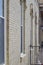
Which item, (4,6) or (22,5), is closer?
(4,6)

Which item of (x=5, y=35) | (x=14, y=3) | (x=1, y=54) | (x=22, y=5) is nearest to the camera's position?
(x=1, y=54)

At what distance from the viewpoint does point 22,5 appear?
9344 millimetres

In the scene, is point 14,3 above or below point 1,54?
above

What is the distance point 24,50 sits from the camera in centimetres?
966

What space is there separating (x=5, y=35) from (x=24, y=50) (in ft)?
12.0

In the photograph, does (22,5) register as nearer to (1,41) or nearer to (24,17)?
(24,17)

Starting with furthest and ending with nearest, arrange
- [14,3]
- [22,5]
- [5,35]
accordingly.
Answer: [22,5] → [14,3] → [5,35]

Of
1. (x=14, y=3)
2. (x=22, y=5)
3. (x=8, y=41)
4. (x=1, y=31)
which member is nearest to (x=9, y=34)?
(x=8, y=41)

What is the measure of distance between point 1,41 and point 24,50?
3999mm

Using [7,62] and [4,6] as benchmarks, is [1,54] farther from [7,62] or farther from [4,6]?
[4,6]

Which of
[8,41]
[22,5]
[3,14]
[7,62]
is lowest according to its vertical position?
[7,62]

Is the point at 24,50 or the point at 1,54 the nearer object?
the point at 1,54

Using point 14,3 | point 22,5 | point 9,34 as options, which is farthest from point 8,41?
point 22,5

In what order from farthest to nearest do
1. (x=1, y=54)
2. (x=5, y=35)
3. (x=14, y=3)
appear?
(x=14, y=3)
(x=5, y=35)
(x=1, y=54)
